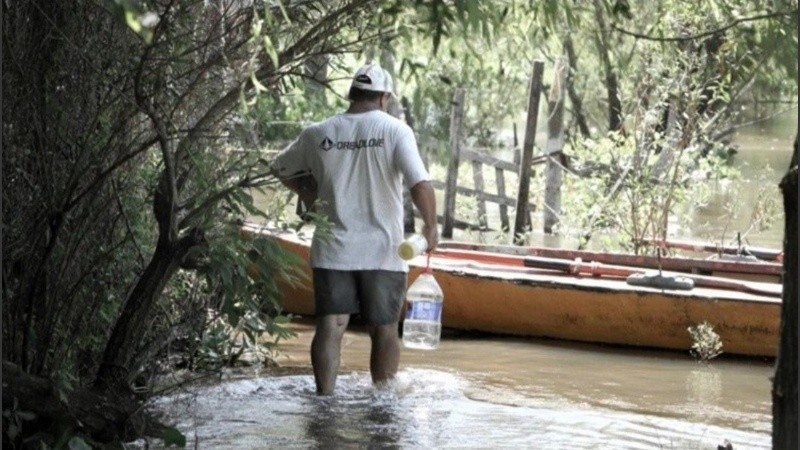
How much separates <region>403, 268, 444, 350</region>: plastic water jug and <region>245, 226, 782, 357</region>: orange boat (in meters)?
1.28

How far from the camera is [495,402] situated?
9.53m

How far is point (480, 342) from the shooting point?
12.6m

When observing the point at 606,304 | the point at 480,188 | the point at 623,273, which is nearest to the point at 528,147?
the point at 480,188

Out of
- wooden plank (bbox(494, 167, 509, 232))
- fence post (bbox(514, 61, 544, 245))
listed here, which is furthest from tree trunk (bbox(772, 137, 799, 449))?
wooden plank (bbox(494, 167, 509, 232))

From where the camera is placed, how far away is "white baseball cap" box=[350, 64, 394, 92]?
8.72m

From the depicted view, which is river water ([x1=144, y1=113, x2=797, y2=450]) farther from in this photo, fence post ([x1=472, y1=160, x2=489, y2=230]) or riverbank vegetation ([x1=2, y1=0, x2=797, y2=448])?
fence post ([x1=472, y1=160, x2=489, y2=230])

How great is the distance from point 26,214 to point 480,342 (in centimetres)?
634

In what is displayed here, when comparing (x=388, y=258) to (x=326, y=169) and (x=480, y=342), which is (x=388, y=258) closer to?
(x=326, y=169)

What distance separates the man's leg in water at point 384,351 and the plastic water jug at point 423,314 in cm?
101

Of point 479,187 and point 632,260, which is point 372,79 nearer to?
point 632,260

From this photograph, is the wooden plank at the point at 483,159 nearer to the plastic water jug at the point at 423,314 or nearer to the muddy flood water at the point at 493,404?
the muddy flood water at the point at 493,404

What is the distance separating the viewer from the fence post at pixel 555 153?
20.7m

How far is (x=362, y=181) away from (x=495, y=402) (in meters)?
1.74

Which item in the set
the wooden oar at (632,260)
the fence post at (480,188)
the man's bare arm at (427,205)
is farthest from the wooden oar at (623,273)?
the fence post at (480,188)
